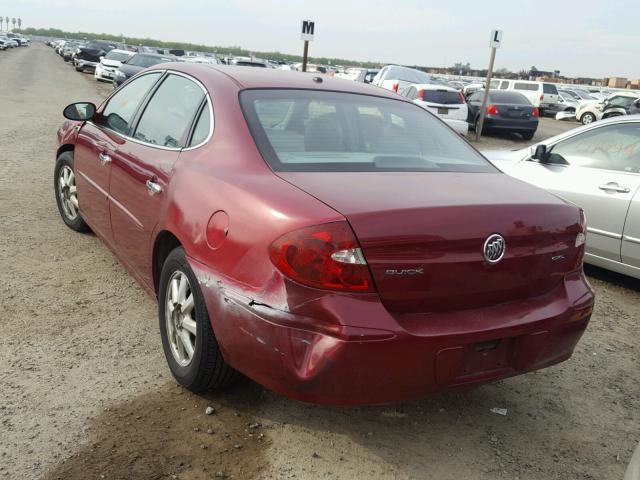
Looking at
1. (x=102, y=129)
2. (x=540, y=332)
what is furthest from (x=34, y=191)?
(x=540, y=332)

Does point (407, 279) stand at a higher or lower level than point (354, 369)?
higher

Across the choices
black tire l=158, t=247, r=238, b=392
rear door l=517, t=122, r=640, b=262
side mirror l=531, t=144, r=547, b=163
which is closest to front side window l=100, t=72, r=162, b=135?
black tire l=158, t=247, r=238, b=392

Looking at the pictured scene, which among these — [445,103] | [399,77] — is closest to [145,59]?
[399,77]

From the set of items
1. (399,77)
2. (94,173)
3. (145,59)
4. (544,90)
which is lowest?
(94,173)

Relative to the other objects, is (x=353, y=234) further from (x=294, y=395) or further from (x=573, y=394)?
(x=573, y=394)

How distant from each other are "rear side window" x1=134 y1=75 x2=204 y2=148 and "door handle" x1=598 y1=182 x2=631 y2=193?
3.54 m

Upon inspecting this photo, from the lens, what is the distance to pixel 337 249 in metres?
2.30

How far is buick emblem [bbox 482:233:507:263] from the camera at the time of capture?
251cm

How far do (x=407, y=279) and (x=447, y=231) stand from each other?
248mm

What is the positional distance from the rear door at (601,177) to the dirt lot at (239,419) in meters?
1.22

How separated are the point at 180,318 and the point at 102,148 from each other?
1.74 meters

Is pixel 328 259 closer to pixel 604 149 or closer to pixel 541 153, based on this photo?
pixel 541 153

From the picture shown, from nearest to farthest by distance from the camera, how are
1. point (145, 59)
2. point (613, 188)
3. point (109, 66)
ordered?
point (613, 188) < point (145, 59) < point (109, 66)

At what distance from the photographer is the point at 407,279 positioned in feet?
7.82
